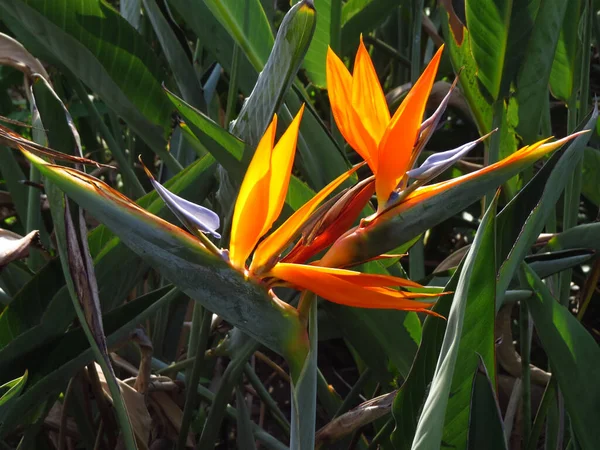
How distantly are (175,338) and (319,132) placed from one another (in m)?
0.43

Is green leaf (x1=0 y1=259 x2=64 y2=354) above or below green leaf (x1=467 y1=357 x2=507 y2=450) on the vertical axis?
below

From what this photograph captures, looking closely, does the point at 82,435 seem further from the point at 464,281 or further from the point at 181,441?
the point at 464,281

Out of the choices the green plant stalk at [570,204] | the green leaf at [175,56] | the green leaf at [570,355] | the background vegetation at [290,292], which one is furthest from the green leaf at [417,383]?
the green leaf at [175,56]

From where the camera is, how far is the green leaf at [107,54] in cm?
77

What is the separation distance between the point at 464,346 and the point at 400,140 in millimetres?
181

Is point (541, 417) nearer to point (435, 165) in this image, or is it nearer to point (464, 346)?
point (464, 346)

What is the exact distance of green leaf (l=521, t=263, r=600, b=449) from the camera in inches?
25.1

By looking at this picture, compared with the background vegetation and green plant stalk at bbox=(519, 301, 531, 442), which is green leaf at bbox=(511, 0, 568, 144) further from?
green plant stalk at bbox=(519, 301, 531, 442)

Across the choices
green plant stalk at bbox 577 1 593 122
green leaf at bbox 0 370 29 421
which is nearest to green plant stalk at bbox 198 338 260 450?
green leaf at bbox 0 370 29 421

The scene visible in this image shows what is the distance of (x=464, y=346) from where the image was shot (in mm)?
502

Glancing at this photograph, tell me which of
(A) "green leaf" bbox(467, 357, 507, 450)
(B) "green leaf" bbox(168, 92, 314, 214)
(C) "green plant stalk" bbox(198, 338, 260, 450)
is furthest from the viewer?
(C) "green plant stalk" bbox(198, 338, 260, 450)

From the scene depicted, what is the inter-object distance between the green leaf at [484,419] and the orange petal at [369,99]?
0.54 ft

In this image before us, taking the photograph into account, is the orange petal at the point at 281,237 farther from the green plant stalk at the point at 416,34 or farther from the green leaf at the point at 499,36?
the green plant stalk at the point at 416,34

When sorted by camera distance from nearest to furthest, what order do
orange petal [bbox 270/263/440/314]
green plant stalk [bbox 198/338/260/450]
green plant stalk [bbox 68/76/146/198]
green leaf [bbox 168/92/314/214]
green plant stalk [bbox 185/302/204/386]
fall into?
orange petal [bbox 270/263/440/314], green leaf [bbox 168/92/314/214], green plant stalk [bbox 198/338/260/450], green plant stalk [bbox 185/302/204/386], green plant stalk [bbox 68/76/146/198]
